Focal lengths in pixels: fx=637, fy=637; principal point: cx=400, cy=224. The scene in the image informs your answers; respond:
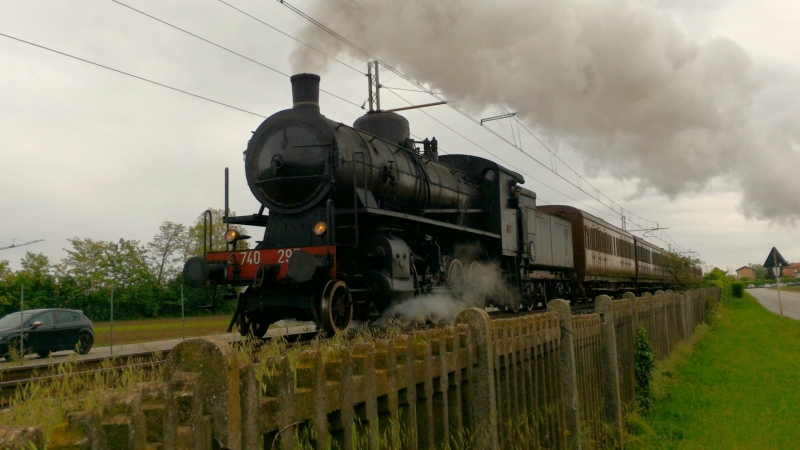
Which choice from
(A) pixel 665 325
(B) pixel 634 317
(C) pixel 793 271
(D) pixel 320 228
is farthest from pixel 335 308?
(C) pixel 793 271

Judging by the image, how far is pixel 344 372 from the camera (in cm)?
263

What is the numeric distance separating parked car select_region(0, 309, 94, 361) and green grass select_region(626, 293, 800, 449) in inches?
390

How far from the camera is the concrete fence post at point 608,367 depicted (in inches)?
258

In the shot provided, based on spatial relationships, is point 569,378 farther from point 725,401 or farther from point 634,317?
point 725,401

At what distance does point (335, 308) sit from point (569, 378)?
4.45 meters

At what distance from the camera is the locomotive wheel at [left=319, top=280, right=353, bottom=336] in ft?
28.4

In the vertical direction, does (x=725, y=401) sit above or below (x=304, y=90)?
below

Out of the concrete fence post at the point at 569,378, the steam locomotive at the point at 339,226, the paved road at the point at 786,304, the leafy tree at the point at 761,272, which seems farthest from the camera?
the leafy tree at the point at 761,272

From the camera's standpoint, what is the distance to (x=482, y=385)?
384 centimetres

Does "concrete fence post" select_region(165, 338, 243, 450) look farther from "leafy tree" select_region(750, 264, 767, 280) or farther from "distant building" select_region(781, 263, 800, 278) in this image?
"distant building" select_region(781, 263, 800, 278)

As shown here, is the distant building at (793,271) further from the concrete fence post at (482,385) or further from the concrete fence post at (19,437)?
the concrete fence post at (19,437)

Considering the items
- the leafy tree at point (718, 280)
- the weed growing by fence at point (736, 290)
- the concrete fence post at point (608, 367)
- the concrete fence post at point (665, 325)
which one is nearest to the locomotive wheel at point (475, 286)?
the concrete fence post at point (665, 325)

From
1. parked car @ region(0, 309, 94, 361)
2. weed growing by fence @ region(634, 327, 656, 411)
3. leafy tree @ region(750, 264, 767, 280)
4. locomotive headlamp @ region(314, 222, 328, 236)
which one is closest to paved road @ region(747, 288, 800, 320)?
weed growing by fence @ region(634, 327, 656, 411)

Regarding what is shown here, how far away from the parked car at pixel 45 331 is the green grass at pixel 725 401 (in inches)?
390
